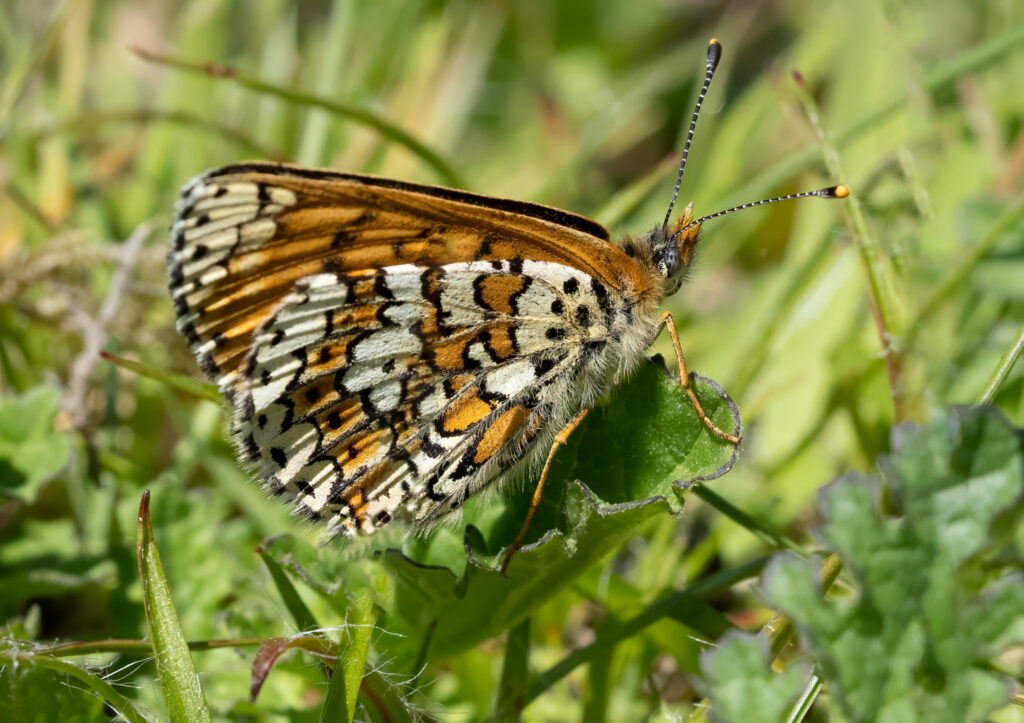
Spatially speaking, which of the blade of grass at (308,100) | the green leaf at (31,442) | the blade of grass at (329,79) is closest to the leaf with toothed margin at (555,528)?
the green leaf at (31,442)

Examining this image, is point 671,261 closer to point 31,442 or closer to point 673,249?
point 673,249

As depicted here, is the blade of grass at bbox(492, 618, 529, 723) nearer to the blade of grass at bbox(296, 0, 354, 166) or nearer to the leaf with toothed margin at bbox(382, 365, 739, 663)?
the leaf with toothed margin at bbox(382, 365, 739, 663)

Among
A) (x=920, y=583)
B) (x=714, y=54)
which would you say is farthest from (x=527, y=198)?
(x=920, y=583)

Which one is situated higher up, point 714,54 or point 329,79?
point 329,79

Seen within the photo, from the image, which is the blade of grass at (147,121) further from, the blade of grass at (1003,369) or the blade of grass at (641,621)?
the blade of grass at (1003,369)

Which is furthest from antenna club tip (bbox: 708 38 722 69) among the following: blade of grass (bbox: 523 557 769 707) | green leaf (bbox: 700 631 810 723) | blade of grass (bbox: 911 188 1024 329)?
green leaf (bbox: 700 631 810 723)

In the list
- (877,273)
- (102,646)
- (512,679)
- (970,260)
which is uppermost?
(970,260)

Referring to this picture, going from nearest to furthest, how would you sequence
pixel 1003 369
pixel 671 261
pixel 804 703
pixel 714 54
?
pixel 804 703
pixel 1003 369
pixel 671 261
pixel 714 54
